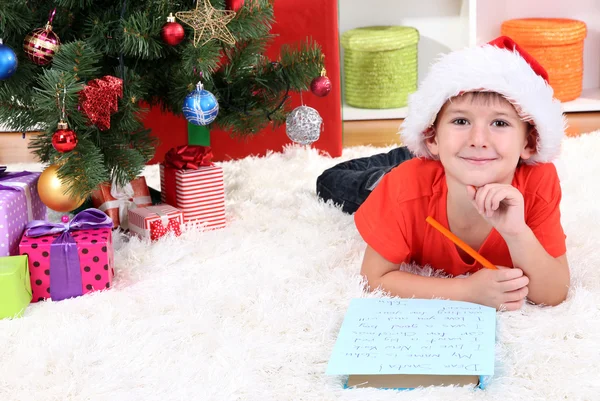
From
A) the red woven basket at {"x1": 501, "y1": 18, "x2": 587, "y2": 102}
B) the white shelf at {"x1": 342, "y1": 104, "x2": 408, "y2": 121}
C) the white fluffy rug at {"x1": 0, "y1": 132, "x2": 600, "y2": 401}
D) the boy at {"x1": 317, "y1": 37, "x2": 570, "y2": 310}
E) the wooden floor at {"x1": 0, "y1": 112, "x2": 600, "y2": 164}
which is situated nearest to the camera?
the white fluffy rug at {"x1": 0, "y1": 132, "x2": 600, "y2": 401}

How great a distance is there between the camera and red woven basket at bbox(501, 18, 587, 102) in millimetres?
2512

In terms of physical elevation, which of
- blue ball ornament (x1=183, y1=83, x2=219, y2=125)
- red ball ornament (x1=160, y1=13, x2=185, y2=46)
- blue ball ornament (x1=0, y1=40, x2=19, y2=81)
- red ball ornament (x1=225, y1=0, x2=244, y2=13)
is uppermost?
red ball ornament (x1=225, y1=0, x2=244, y2=13)

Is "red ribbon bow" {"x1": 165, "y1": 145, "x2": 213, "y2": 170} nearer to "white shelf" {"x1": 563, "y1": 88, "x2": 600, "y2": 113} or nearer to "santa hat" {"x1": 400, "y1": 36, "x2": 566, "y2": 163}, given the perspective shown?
"santa hat" {"x1": 400, "y1": 36, "x2": 566, "y2": 163}

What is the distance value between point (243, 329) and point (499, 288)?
0.37 meters

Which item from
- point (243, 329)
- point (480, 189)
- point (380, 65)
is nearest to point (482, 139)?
point (480, 189)

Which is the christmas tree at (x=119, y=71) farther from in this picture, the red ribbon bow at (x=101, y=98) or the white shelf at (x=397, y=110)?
the white shelf at (x=397, y=110)

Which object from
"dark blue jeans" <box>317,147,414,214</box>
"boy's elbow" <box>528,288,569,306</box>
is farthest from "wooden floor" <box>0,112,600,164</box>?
"boy's elbow" <box>528,288,569,306</box>

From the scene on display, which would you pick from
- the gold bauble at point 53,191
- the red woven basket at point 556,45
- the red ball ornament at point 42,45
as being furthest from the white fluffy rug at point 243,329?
the red woven basket at point 556,45

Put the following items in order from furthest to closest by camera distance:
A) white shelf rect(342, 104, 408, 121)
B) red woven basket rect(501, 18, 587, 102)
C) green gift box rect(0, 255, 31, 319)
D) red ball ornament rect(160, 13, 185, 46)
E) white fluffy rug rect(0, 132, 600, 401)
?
1. white shelf rect(342, 104, 408, 121)
2. red woven basket rect(501, 18, 587, 102)
3. red ball ornament rect(160, 13, 185, 46)
4. green gift box rect(0, 255, 31, 319)
5. white fluffy rug rect(0, 132, 600, 401)

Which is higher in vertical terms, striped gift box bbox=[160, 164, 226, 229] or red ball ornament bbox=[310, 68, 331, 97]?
red ball ornament bbox=[310, 68, 331, 97]

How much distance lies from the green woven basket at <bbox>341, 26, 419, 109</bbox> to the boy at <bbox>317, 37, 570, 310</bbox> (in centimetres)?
141

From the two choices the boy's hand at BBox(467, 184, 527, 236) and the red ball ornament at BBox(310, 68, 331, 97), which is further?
the red ball ornament at BBox(310, 68, 331, 97)

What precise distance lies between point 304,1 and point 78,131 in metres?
0.88

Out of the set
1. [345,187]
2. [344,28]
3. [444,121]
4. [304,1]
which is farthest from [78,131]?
[344,28]
